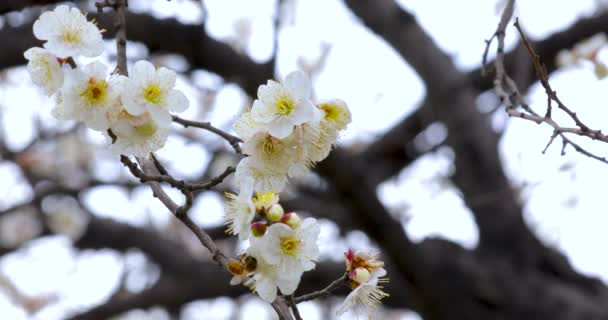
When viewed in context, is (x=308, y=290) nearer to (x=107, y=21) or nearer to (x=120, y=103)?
(x=107, y=21)

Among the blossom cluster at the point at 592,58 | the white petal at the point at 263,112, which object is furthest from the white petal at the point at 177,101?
the blossom cluster at the point at 592,58

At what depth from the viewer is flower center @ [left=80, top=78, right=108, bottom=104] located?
0.92m

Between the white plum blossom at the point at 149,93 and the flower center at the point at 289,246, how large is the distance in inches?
8.1

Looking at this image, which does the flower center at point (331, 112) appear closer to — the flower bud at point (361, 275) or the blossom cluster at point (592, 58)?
the flower bud at point (361, 275)

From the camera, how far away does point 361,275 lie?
0.96 meters

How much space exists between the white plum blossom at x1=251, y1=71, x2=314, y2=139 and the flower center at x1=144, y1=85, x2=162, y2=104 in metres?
0.12

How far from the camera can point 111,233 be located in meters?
2.80

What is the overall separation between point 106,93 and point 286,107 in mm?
219

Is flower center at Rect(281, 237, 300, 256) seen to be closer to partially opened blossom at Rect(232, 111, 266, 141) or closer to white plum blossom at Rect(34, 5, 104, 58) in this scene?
partially opened blossom at Rect(232, 111, 266, 141)

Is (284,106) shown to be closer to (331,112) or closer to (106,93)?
(331,112)

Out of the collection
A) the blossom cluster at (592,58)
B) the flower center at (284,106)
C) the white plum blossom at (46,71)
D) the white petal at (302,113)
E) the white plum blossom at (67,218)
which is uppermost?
the blossom cluster at (592,58)

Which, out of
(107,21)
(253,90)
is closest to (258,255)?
(107,21)

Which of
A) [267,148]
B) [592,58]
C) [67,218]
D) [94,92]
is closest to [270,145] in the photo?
[267,148]

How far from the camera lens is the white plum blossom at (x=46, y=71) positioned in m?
0.95
